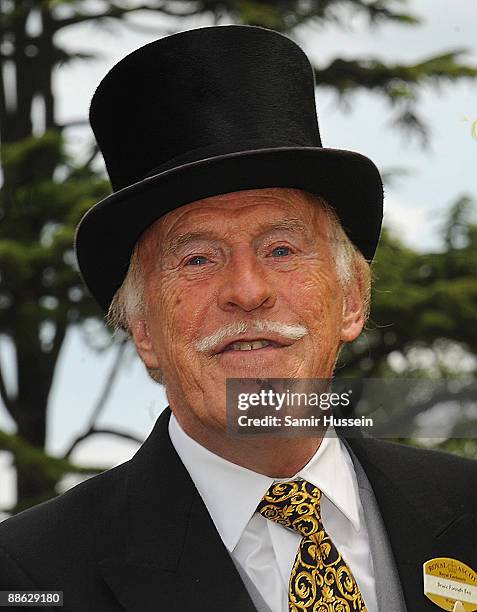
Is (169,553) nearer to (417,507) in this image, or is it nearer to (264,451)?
(264,451)

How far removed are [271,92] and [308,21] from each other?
641cm

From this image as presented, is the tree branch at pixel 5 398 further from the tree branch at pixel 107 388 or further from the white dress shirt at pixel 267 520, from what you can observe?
the white dress shirt at pixel 267 520

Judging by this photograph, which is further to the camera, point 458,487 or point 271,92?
point 458,487

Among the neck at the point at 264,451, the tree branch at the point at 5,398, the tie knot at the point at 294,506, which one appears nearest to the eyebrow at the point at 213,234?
the neck at the point at 264,451

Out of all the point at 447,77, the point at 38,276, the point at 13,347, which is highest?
the point at 447,77

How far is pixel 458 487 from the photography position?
2242mm

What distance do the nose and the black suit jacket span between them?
429mm

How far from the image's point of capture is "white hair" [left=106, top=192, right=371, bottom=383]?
215 cm

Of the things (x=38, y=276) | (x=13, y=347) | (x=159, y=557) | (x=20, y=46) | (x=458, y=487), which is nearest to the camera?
(x=159, y=557)

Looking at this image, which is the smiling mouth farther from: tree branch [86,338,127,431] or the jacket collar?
tree branch [86,338,127,431]

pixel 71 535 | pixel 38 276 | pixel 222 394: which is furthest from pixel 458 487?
pixel 38 276

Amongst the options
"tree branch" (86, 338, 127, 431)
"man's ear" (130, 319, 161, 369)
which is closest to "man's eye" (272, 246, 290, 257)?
"man's ear" (130, 319, 161, 369)

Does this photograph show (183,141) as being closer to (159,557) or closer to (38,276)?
(159,557)

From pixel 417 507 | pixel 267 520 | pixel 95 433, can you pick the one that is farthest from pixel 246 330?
pixel 95 433
